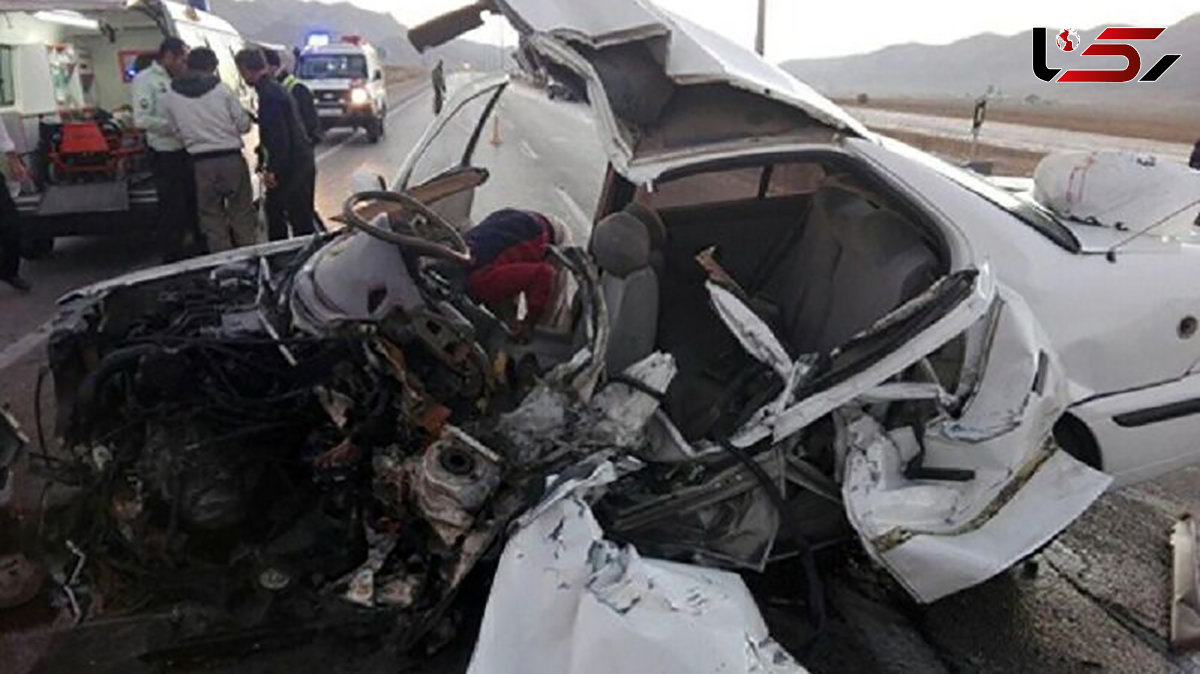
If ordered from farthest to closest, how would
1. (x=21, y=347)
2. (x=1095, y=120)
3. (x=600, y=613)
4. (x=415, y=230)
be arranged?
(x=1095, y=120) < (x=21, y=347) < (x=415, y=230) < (x=600, y=613)

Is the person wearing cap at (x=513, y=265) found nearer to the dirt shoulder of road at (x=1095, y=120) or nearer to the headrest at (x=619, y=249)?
the headrest at (x=619, y=249)

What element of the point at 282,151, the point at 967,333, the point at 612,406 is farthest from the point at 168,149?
the point at 967,333

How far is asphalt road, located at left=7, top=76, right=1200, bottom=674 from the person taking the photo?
9.43 feet

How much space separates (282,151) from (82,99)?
566cm

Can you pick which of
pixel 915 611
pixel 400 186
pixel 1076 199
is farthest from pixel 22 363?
pixel 1076 199

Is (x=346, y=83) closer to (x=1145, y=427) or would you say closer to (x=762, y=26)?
(x=762, y=26)

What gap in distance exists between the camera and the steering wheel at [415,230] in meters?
2.84

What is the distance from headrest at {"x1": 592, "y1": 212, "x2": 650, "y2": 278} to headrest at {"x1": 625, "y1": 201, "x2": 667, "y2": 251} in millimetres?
296

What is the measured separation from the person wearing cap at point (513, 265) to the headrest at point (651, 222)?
11.4 inches

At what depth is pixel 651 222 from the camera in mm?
3348

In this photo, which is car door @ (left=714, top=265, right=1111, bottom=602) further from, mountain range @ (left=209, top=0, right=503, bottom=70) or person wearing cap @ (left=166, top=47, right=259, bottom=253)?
mountain range @ (left=209, top=0, right=503, bottom=70)

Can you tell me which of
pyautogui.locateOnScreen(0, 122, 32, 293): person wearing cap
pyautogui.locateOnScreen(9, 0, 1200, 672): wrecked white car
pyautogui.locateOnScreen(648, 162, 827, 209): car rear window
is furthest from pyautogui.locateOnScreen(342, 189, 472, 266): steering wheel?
pyautogui.locateOnScreen(0, 122, 32, 293): person wearing cap

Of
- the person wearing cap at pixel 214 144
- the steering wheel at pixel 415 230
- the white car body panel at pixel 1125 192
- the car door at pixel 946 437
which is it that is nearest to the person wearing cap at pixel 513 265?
the steering wheel at pixel 415 230

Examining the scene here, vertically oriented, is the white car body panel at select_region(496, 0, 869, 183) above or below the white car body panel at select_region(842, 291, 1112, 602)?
above
